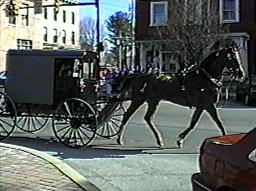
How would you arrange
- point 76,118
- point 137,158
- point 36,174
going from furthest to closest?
point 76,118 → point 137,158 → point 36,174

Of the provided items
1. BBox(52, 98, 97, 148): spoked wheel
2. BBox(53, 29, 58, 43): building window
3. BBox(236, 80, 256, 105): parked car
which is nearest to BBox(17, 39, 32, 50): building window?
BBox(53, 29, 58, 43): building window

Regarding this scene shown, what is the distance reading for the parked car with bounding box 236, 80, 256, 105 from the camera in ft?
92.4

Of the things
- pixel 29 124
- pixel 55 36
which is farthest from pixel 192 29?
pixel 55 36

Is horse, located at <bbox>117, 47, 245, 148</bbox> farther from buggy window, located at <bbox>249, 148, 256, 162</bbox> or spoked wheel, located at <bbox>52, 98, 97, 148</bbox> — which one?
buggy window, located at <bbox>249, 148, 256, 162</bbox>

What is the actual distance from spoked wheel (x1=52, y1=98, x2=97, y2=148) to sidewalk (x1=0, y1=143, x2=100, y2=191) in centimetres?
213

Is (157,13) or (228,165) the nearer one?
(228,165)

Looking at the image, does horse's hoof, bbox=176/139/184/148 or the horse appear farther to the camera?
horse's hoof, bbox=176/139/184/148

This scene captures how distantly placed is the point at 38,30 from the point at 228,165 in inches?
2497

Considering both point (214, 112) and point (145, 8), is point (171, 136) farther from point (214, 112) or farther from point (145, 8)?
point (145, 8)

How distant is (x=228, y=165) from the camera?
19.1 ft

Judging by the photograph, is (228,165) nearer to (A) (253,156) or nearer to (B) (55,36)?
(A) (253,156)

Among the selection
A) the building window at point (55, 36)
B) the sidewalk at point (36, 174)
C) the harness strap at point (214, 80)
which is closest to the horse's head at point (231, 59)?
the harness strap at point (214, 80)

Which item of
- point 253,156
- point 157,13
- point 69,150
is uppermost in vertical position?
point 157,13

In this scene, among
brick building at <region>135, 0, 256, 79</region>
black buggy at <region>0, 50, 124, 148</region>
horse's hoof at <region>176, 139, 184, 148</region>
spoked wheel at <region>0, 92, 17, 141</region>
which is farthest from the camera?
brick building at <region>135, 0, 256, 79</region>
